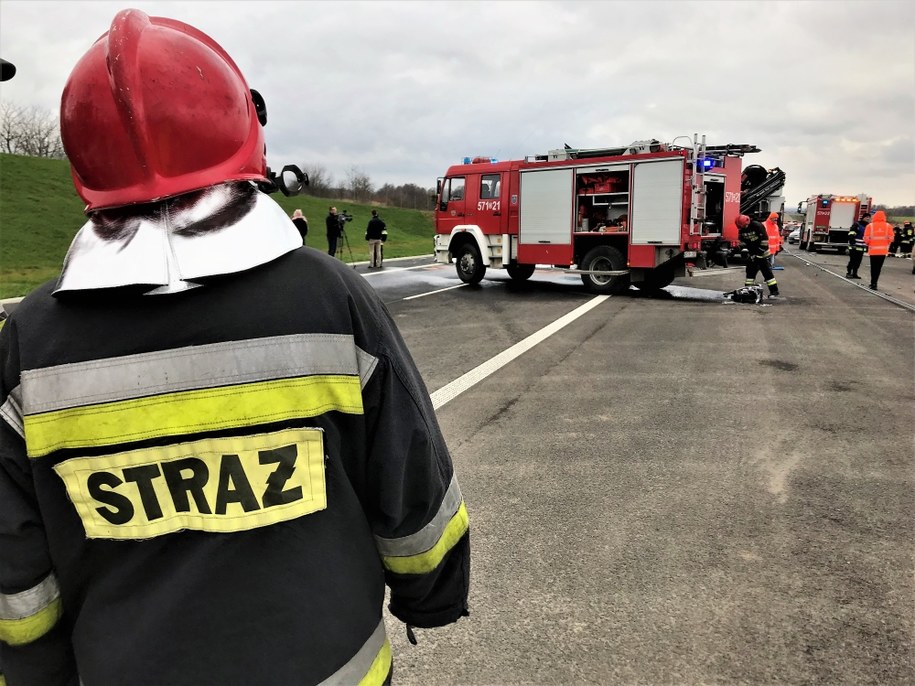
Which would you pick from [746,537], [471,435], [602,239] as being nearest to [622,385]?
[471,435]

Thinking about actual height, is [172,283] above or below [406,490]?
above

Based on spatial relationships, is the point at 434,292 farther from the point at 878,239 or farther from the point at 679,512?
the point at 679,512

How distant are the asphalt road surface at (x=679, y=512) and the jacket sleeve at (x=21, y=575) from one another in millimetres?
1372

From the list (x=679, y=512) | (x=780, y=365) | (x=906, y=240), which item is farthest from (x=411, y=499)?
(x=906, y=240)

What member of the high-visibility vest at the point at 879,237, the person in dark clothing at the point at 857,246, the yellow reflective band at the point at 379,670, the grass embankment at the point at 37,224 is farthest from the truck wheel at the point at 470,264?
the yellow reflective band at the point at 379,670

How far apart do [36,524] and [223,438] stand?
1.29 ft

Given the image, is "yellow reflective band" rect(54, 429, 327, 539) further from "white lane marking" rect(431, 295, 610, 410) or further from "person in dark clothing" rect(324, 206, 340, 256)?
"person in dark clothing" rect(324, 206, 340, 256)

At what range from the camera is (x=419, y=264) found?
74.5 feet

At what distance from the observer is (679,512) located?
353cm

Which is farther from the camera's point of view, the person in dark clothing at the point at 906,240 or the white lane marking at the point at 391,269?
the person in dark clothing at the point at 906,240

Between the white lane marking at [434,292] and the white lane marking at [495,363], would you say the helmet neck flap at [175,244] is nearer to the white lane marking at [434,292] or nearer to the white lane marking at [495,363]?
the white lane marking at [495,363]

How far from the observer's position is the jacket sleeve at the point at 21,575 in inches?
43.9

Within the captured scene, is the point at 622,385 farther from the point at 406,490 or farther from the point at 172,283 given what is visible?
the point at 172,283

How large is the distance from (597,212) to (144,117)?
13492 millimetres
